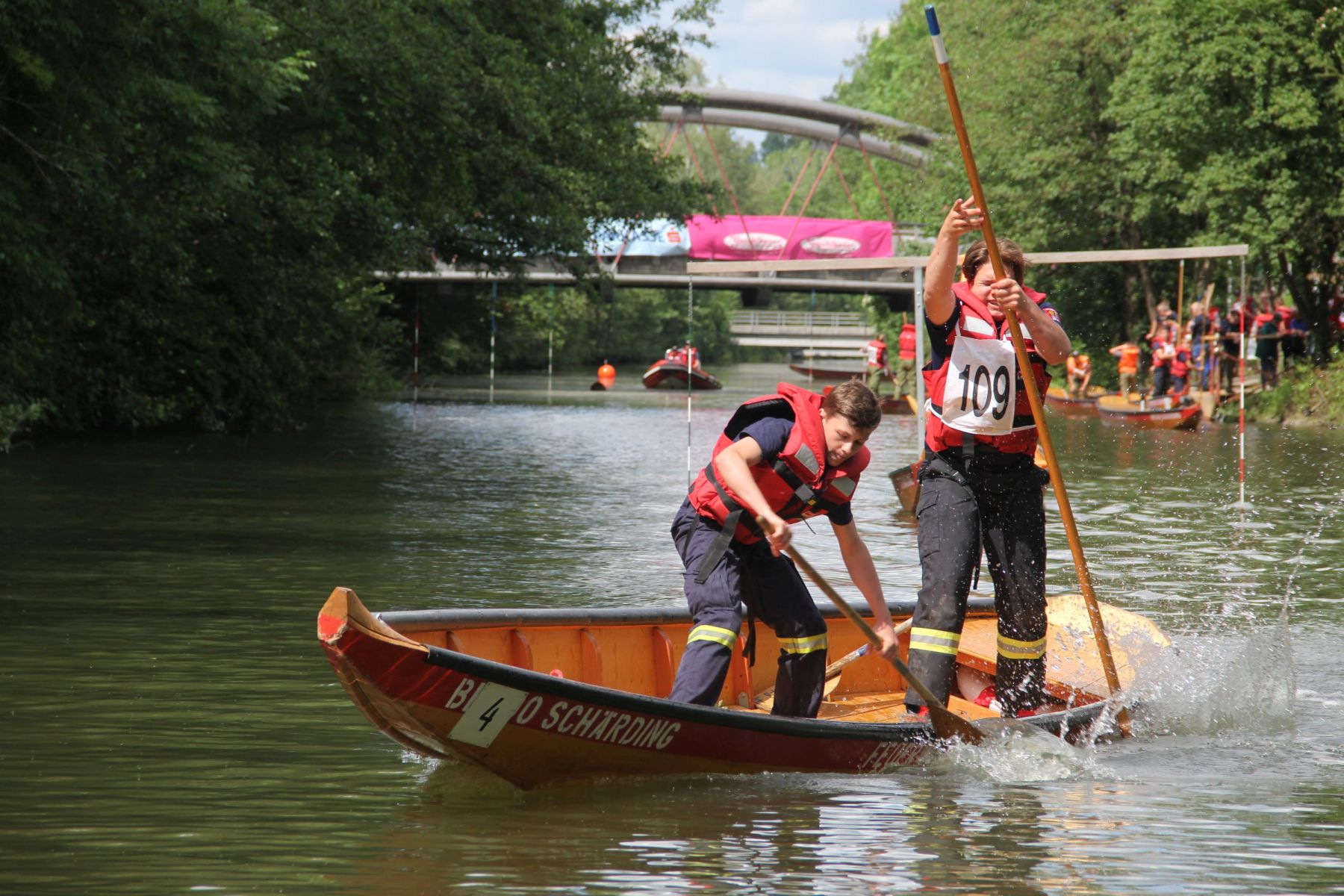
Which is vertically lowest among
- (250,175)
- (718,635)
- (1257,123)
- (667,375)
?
(718,635)

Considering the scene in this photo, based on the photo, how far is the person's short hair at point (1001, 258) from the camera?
6.28 m

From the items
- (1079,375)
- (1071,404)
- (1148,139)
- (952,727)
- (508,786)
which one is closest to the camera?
(508,786)

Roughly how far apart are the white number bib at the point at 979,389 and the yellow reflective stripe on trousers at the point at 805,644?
96cm

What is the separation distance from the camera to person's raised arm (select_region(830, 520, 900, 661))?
6105mm

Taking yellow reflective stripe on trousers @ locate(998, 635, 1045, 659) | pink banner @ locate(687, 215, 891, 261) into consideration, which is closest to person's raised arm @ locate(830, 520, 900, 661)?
yellow reflective stripe on trousers @ locate(998, 635, 1045, 659)

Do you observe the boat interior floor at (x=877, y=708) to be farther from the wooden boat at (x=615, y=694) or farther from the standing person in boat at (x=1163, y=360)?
the standing person in boat at (x=1163, y=360)

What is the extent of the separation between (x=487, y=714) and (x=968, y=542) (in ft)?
6.60

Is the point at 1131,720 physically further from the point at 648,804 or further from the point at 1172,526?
the point at 1172,526

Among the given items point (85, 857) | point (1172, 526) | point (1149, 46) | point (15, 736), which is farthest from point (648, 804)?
point (1149, 46)

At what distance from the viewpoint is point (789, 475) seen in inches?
228

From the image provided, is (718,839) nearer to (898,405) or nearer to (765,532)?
(765,532)

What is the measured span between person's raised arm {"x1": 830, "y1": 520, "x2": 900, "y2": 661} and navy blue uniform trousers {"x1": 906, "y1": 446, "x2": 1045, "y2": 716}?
199 millimetres

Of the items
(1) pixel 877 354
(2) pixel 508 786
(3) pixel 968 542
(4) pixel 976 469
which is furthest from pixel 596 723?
(1) pixel 877 354

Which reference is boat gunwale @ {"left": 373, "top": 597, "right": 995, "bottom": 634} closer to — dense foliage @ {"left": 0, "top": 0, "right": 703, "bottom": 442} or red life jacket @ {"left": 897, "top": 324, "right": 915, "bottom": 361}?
dense foliage @ {"left": 0, "top": 0, "right": 703, "bottom": 442}
